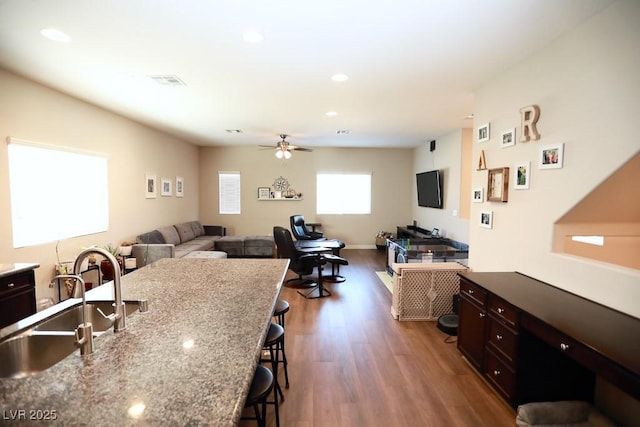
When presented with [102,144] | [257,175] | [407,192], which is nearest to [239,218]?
[257,175]

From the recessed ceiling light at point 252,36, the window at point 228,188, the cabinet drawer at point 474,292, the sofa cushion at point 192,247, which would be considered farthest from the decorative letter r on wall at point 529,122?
the window at point 228,188

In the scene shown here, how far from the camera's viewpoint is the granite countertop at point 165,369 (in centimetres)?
89

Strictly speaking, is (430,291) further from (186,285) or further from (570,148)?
(186,285)

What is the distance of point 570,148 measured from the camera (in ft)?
7.41

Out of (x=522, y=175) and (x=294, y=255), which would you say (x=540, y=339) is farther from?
(x=294, y=255)

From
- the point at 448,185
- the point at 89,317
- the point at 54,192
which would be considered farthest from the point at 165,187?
the point at 448,185

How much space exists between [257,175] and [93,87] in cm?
480

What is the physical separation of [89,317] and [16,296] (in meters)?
1.65

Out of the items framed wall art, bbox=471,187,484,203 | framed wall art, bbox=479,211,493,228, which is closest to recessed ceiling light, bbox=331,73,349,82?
framed wall art, bbox=471,187,484,203

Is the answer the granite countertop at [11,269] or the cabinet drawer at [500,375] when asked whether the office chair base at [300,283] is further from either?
the granite countertop at [11,269]

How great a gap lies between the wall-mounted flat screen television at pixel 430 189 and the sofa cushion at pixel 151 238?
5607mm

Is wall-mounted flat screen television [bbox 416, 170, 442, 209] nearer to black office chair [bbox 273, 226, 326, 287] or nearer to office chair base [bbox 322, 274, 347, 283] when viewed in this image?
office chair base [bbox 322, 274, 347, 283]

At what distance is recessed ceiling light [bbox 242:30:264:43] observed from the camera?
2.34 metres

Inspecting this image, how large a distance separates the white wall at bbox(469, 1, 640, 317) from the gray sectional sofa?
15.8 feet
